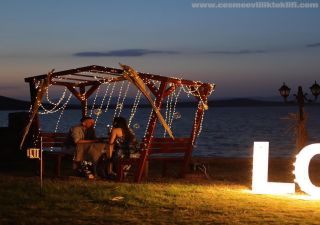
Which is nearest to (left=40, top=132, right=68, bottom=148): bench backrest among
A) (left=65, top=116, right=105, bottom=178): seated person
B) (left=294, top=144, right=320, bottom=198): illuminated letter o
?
(left=65, top=116, right=105, bottom=178): seated person

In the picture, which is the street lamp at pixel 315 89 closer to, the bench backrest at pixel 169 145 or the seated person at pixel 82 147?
the bench backrest at pixel 169 145

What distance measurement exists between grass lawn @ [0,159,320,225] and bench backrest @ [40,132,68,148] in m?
1.98

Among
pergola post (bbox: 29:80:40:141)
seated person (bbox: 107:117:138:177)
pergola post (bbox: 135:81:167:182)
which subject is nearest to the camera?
pergola post (bbox: 135:81:167:182)

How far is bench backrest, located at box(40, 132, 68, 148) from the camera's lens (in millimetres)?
16839

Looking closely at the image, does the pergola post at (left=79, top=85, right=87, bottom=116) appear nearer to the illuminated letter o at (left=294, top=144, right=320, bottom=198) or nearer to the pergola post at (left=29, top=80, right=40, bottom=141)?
the pergola post at (left=29, top=80, right=40, bottom=141)

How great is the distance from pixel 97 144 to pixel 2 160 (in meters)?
5.89

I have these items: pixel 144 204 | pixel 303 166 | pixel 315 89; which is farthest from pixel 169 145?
pixel 315 89

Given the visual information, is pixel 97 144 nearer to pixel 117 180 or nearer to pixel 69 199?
pixel 117 180

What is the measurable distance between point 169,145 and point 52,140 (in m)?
3.36

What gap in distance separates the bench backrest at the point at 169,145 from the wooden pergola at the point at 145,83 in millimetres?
252

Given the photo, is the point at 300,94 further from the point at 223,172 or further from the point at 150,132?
the point at 150,132

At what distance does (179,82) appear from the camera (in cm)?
1485

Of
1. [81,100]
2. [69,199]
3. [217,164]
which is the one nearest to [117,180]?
[69,199]

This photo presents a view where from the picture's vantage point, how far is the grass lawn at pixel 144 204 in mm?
9922
